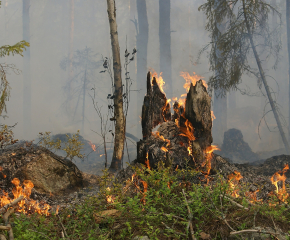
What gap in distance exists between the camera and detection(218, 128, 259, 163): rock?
14.8 m

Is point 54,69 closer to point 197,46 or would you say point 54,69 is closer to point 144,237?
point 197,46

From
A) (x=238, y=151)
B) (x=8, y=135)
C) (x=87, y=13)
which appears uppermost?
(x=87, y=13)

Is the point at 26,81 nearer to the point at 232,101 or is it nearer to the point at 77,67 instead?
the point at 77,67

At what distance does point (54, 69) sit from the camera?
25.0m

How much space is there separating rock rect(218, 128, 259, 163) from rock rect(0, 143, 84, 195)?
38.0 feet

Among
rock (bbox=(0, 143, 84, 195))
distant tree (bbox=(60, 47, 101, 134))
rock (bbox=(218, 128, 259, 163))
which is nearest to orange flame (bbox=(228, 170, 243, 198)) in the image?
rock (bbox=(0, 143, 84, 195))

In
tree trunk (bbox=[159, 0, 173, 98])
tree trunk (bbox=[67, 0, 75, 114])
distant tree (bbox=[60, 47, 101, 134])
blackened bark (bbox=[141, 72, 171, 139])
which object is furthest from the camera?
distant tree (bbox=[60, 47, 101, 134])

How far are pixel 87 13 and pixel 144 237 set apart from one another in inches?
1117

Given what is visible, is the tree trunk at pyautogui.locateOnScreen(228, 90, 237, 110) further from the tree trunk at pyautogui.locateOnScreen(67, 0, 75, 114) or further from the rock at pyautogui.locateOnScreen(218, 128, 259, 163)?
the tree trunk at pyautogui.locateOnScreen(67, 0, 75, 114)

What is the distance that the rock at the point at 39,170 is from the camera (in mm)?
5480

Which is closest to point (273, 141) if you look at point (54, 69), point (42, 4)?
point (54, 69)

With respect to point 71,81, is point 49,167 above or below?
below

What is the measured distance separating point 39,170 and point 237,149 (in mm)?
13045

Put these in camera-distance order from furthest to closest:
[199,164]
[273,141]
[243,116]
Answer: [243,116] → [273,141] → [199,164]
